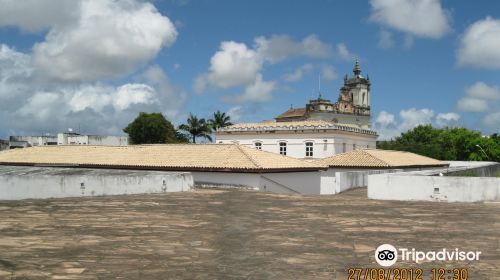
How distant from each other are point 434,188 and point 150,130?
60.6 m

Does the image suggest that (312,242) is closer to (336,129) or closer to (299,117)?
(336,129)

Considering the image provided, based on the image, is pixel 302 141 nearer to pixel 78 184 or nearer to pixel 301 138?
pixel 301 138

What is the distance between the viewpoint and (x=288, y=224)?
11086 millimetres

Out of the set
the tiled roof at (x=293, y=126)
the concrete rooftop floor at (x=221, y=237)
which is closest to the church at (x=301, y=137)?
the tiled roof at (x=293, y=126)

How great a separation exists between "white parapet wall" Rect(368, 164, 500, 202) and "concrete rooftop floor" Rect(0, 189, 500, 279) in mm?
1455

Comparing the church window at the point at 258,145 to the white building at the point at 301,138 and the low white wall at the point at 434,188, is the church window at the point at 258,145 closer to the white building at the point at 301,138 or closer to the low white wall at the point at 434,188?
the white building at the point at 301,138

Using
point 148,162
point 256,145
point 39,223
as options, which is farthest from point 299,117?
point 39,223

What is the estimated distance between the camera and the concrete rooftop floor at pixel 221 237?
22.6 feet

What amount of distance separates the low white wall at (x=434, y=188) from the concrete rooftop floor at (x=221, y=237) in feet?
4.77

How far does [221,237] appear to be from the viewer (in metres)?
9.35

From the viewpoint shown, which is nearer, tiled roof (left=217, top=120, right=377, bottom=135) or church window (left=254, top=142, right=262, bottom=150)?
tiled roof (left=217, top=120, right=377, bottom=135)

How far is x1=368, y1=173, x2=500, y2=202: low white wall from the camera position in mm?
16469

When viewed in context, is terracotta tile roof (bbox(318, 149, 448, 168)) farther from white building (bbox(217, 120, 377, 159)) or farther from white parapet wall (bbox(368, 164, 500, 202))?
white parapet wall (bbox(368, 164, 500, 202))

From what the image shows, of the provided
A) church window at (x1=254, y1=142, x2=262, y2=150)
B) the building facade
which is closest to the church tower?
the building facade
